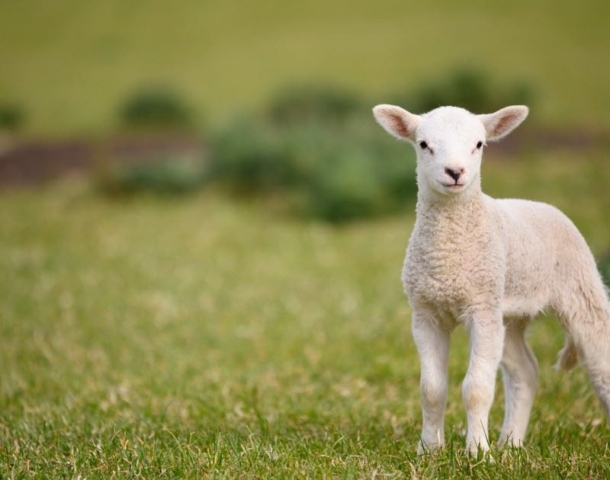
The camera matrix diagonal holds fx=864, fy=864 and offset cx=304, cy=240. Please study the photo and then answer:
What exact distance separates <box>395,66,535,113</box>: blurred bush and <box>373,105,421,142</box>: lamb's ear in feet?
42.5

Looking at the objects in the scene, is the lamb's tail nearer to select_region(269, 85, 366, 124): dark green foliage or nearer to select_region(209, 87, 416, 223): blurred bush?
select_region(209, 87, 416, 223): blurred bush

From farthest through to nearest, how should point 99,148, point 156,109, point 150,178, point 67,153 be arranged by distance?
point 156,109, point 67,153, point 99,148, point 150,178

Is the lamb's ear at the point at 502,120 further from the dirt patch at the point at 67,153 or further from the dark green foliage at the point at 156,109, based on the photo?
the dark green foliage at the point at 156,109

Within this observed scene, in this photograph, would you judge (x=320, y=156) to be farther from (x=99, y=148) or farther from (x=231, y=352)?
(x=231, y=352)

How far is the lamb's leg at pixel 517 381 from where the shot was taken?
3.97 metres

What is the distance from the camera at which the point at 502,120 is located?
3.58m

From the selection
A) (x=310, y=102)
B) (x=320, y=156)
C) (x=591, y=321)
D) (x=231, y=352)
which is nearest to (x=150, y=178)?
(x=320, y=156)

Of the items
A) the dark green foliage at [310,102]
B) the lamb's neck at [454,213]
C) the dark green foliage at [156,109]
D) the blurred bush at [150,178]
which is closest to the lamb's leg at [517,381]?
the lamb's neck at [454,213]

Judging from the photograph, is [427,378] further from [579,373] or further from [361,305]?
[361,305]

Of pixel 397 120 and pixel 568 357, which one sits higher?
pixel 397 120

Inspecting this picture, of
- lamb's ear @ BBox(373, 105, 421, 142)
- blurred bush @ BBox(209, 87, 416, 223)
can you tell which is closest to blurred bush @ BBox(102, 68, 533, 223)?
blurred bush @ BBox(209, 87, 416, 223)

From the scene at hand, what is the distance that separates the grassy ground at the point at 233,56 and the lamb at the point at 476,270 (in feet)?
42.9

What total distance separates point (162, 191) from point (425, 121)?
36.2 ft

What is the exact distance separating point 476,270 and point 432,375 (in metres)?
0.46
